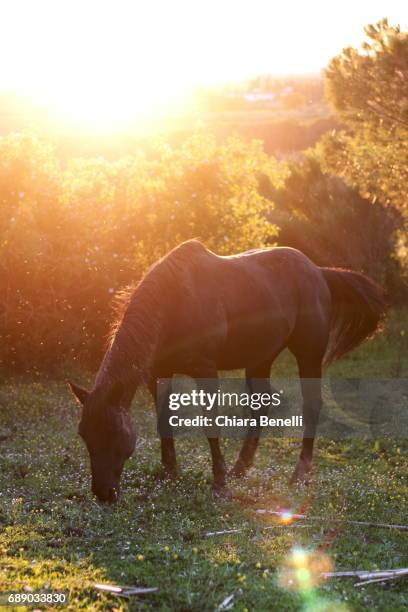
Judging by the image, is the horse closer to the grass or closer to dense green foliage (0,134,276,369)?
the grass

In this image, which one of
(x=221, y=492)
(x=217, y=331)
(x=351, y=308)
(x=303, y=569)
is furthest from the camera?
(x=351, y=308)

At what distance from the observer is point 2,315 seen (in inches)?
677

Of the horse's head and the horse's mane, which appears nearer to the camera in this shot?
the horse's head

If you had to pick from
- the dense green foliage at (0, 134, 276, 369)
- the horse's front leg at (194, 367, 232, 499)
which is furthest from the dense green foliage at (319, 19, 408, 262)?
the horse's front leg at (194, 367, 232, 499)

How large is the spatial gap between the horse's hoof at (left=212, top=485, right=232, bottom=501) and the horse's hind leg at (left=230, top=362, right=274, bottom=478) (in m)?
1.03

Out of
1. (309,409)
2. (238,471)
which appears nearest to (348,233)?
(309,409)

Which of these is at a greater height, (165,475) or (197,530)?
(197,530)

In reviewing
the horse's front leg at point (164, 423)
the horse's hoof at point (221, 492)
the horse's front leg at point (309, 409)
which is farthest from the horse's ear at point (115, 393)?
the horse's front leg at point (309, 409)

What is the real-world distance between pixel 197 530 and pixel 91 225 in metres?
11.7

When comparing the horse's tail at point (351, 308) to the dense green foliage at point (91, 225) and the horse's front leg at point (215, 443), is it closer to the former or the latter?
the horse's front leg at point (215, 443)

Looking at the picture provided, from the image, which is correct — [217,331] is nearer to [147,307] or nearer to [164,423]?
[147,307]

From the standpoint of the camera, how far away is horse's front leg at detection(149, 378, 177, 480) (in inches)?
376

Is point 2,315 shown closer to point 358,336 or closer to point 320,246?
point 358,336

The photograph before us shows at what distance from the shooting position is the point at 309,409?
10.9m
